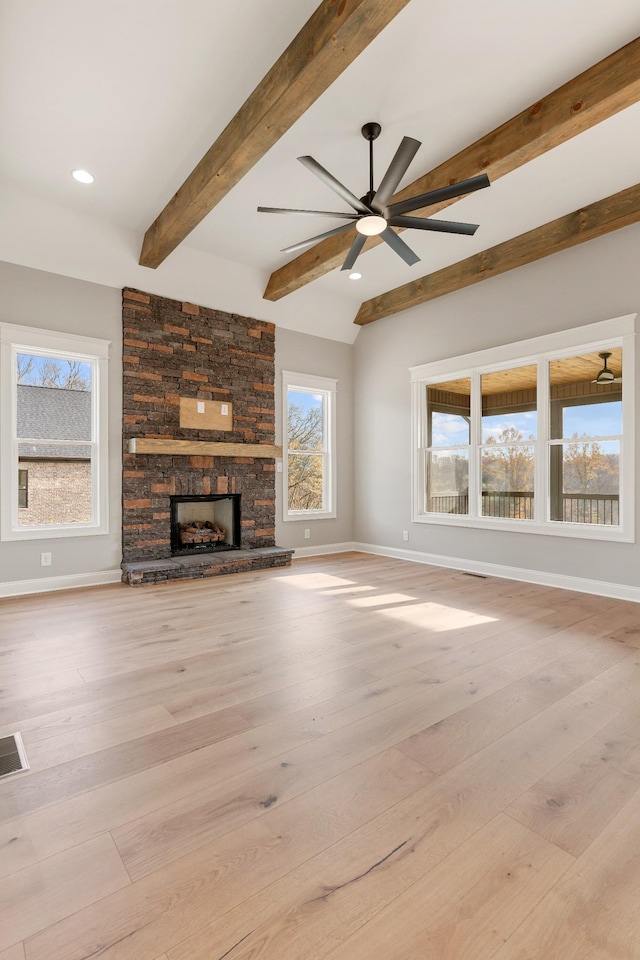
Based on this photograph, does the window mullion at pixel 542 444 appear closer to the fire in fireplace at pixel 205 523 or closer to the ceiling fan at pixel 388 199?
the ceiling fan at pixel 388 199

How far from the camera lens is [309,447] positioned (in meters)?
6.82

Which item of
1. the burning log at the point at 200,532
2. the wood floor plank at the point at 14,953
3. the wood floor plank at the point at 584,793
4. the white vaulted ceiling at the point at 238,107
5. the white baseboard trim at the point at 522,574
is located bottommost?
the wood floor plank at the point at 584,793

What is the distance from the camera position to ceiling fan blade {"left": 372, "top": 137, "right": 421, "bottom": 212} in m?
2.79

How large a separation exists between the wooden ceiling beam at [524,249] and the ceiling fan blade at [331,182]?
224cm

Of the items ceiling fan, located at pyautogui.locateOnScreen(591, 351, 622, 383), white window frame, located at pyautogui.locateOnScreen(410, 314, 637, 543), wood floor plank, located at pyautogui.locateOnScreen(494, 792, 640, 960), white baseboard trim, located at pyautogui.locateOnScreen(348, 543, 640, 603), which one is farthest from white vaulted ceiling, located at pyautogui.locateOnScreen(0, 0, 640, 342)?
wood floor plank, located at pyautogui.locateOnScreen(494, 792, 640, 960)

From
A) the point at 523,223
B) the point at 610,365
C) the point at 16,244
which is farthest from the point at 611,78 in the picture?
the point at 16,244

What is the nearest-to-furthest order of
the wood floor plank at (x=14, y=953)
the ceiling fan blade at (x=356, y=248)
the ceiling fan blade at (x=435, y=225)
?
1. the wood floor plank at (x=14, y=953)
2. the ceiling fan blade at (x=435, y=225)
3. the ceiling fan blade at (x=356, y=248)

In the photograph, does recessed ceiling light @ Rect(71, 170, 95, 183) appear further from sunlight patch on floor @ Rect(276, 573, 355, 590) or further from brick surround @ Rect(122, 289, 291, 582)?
sunlight patch on floor @ Rect(276, 573, 355, 590)

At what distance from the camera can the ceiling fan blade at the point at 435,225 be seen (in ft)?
10.8

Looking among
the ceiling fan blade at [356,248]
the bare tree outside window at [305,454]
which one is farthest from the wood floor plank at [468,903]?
the bare tree outside window at [305,454]

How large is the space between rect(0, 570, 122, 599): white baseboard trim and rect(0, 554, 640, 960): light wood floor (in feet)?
4.86

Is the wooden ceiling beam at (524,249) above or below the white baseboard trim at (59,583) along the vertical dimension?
above

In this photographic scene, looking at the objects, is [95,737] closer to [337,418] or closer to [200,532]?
[200,532]

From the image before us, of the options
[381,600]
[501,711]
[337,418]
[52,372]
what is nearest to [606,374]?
[381,600]
